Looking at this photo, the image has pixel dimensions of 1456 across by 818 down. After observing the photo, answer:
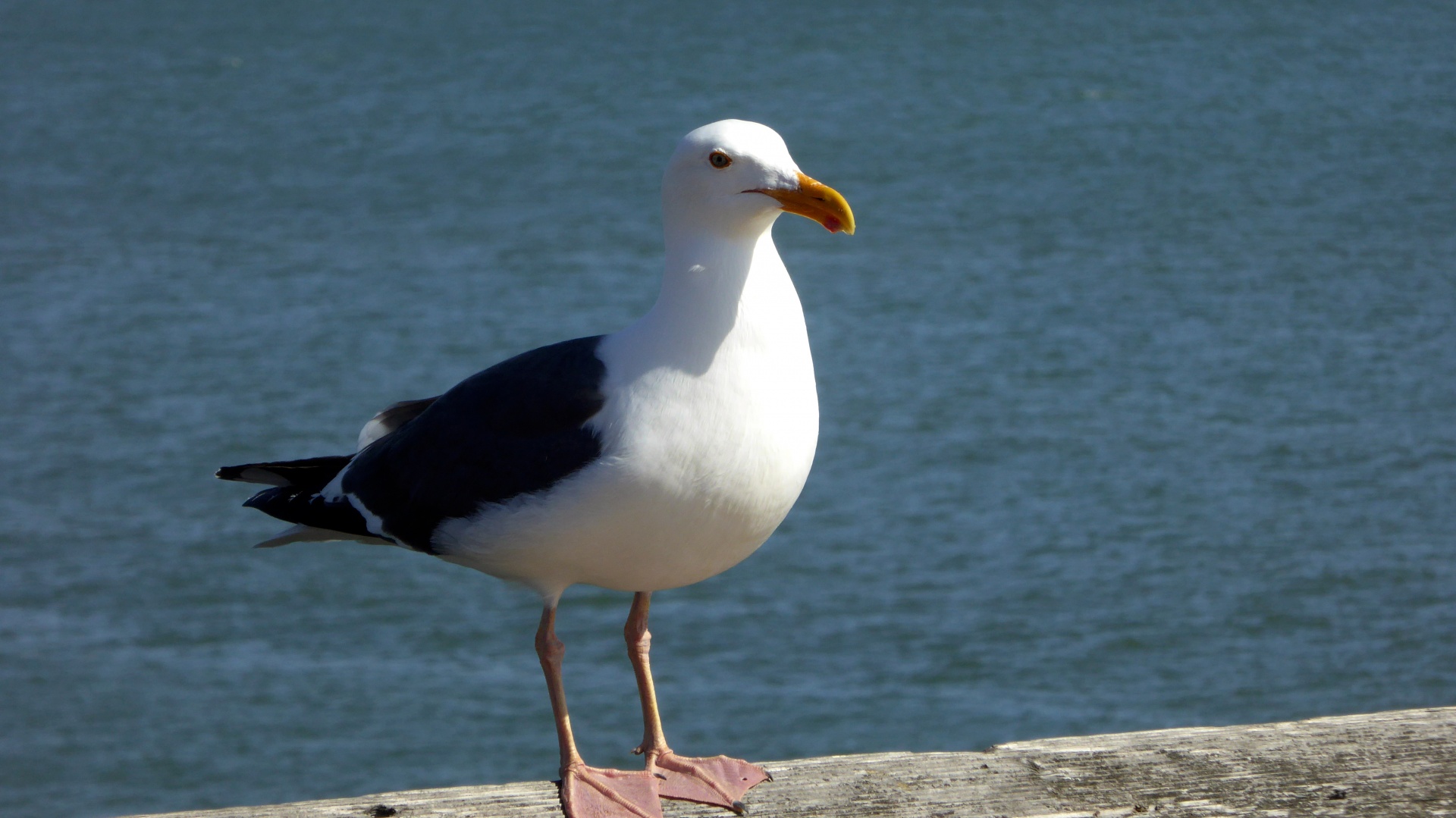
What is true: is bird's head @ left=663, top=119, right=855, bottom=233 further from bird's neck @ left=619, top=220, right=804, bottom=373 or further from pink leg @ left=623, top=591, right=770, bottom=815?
pink leg @ left=623, top=591, right=770, bottom=815

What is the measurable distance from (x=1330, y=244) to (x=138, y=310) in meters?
14.4

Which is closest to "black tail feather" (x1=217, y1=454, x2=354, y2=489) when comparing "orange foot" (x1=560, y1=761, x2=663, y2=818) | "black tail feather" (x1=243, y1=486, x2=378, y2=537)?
"black tail feather" (x1=243, y1=486, x2=378, y2=537)

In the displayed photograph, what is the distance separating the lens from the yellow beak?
3650 mm

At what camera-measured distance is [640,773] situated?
3984 millimetres

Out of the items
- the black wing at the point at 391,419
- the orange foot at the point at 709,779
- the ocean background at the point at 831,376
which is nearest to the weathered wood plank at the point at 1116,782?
the orange foot at the point at 709,779

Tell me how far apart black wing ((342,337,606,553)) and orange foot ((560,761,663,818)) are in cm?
64

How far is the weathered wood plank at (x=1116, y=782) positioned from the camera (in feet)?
11.7

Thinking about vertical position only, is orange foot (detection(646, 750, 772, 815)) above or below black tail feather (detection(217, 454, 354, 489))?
below

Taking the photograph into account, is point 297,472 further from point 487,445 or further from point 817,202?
point 817,202

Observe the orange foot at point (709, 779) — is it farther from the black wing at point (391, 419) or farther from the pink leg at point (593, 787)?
the black wing at point (391, 419)

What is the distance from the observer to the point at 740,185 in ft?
12.1

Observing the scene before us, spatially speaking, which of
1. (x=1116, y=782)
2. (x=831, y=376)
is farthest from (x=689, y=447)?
(x=831, y=376)

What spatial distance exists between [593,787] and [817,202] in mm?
1373

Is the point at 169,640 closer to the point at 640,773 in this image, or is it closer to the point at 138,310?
the point at 138,310
